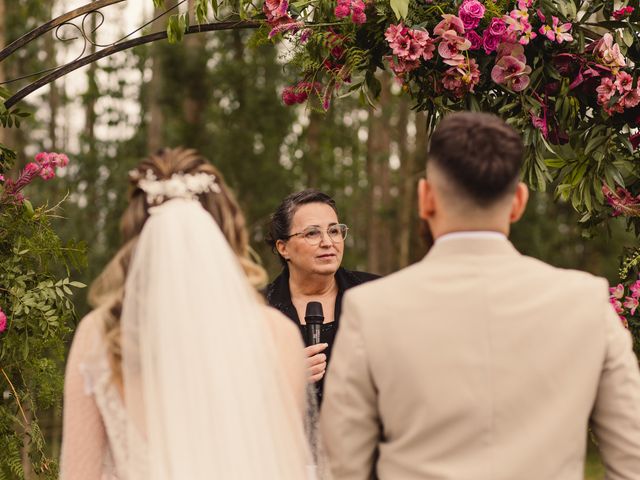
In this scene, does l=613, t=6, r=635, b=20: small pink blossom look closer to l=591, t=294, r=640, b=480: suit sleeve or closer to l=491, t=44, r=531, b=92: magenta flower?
l=491, t=44, r=531, b=92: magenta flower

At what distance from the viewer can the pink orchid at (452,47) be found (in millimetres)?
4309

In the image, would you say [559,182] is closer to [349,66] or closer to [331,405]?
[349,66]

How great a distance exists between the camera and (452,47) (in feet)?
14.3

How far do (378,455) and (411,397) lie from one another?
280mm

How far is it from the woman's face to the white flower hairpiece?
1.77 m

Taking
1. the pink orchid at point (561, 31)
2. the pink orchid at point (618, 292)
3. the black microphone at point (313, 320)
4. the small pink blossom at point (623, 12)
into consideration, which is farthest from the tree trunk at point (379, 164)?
the black microphone at point (313, 320)

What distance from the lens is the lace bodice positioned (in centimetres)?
265

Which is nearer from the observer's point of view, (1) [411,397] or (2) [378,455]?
(1) [411,397]

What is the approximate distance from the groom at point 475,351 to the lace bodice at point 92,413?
0.66m

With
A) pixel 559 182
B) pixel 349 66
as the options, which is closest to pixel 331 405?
pixel 349 66

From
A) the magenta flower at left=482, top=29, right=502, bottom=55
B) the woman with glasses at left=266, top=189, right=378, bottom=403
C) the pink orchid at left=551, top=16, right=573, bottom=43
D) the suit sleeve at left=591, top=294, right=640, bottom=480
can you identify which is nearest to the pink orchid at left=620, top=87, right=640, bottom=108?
the pink orchid at left=551, top=16, right=573, bottom=43

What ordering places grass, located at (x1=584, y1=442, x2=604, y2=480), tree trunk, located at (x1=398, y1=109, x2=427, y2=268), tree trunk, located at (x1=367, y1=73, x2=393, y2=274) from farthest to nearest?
tree trunk, located at (x1=367, y1=73, x2=393, y2=274) < tree trunk, located at (x1=398, y1=109, x2=427, y2=268) < grass, located at (x1=584, y1=442, x2=604, y2=480)

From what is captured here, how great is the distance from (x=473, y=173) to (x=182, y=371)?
100 centimetres

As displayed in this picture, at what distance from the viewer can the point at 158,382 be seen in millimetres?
2619
